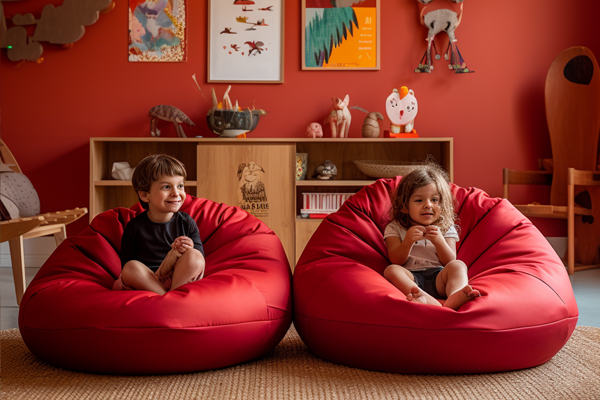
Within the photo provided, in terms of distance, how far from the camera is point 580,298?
260 cm

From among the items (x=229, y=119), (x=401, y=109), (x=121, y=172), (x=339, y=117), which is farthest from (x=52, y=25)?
(x=401, y=109)

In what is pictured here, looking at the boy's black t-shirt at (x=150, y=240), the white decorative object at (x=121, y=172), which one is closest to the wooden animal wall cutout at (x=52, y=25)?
the white decorative object at (x=121, y=172)

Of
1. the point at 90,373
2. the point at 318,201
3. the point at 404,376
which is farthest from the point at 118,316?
the point at 318,201

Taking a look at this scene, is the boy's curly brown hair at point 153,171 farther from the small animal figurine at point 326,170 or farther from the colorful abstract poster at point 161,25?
the colorful abstract poster at point 161,25

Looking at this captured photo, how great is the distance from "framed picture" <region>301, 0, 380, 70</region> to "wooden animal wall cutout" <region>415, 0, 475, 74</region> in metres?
0.32

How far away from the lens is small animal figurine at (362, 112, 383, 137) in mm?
3443

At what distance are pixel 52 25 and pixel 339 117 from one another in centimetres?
211

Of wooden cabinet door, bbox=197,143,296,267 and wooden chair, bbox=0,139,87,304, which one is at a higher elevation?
wooden cabinet door, bbox=197,143,296,267

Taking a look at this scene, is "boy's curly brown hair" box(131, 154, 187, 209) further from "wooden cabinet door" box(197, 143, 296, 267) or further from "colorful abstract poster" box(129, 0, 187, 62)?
"colorful abstract poster" box(129, 0, 187, 62)

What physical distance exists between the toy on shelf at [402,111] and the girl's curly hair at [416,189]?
1.54 m

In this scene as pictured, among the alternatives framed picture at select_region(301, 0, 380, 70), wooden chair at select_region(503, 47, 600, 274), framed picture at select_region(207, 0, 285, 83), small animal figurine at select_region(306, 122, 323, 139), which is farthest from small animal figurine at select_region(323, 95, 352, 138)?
wooden chair at select_region(503, 47, 600, 274)

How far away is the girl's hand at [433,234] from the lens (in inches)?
67.7

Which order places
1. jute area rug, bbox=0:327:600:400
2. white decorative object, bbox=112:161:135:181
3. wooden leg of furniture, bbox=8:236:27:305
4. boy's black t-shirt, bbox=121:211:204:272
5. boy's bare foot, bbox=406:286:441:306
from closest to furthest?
1. jute area rug, bbox=0:327:600:400
2. boy's bare foot, bbox=406:286:441:306
3. boy's black t-shirt, bbox=121:211:204:272
4. wooden leg of furniture, bbox=8:236:27:305
5. white decorative object, bbox=112:161:135:181

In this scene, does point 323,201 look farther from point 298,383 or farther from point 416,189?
point 298,383
